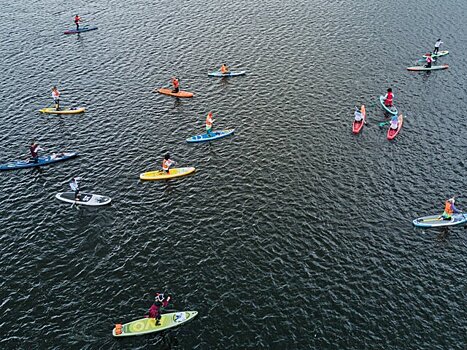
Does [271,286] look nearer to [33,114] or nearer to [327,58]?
[33,114]

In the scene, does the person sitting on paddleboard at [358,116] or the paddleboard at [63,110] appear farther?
the paddleboard at [63,110]

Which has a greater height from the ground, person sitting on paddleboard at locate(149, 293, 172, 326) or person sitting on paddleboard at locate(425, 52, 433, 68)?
person sitting on paddleboard at locate(425, 52, 433, 68)

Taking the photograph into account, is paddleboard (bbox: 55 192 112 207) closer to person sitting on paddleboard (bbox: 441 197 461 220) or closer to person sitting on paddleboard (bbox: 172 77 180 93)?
person sitting on paddleboard (bbox: 172 77 180 93)

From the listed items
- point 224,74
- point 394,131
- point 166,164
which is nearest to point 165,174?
point 166,164

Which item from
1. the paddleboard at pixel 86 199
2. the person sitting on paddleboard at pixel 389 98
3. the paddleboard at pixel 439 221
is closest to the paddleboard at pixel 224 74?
the person sitting on paddleboard at pixel 389 98

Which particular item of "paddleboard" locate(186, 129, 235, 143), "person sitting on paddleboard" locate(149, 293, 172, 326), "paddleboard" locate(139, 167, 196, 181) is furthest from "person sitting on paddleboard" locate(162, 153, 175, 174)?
"person sitting on paddleboard" locate(149, 293, 172, 326)

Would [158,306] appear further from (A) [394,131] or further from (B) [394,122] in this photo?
(B) [394,122]

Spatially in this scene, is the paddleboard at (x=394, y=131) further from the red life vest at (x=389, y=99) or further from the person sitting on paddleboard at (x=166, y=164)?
the person sitting on paddleboard at (x=166, y=164)

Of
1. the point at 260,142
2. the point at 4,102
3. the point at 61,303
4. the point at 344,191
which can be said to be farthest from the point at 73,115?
the point at 344,191
